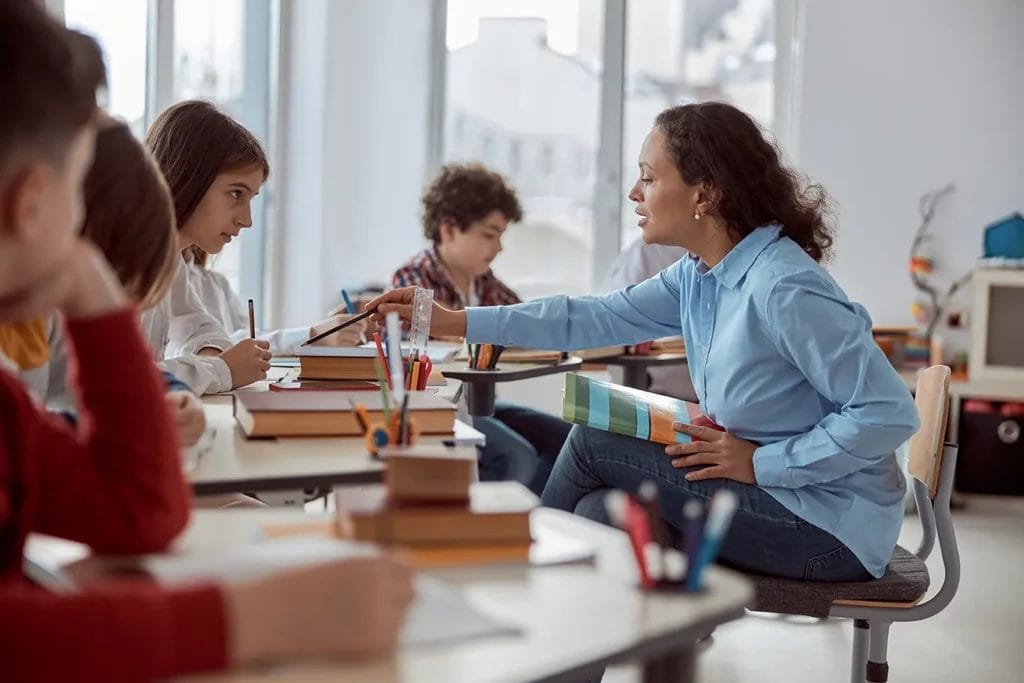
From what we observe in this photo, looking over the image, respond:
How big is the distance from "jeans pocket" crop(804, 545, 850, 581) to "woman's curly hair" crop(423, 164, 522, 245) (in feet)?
7.75

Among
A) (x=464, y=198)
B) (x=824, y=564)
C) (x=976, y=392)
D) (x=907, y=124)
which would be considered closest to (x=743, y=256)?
(x=824, y=564)

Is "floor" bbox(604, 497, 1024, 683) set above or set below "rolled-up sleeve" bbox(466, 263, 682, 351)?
below

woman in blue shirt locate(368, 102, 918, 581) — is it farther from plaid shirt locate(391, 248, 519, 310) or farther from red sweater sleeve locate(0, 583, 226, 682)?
plaid shirt locate(391, 248, 519, 310)

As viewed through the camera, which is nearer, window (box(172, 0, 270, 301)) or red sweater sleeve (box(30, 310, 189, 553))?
red sweater sleeve (box(30, 310, 189, 553))

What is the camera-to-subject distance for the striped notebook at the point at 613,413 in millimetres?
2113

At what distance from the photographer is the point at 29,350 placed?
161 centimetres

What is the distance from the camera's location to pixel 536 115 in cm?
584

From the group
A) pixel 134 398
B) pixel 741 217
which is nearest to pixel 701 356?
pixel 741 217

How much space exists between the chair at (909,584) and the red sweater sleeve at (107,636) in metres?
1.30

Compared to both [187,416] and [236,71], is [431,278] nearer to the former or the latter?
[236,71]

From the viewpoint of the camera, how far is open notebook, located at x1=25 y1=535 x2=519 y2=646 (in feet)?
3.10

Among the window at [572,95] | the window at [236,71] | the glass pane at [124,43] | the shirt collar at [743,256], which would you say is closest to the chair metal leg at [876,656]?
the shirt collar at [743,256]

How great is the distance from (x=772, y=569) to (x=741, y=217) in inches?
26.5

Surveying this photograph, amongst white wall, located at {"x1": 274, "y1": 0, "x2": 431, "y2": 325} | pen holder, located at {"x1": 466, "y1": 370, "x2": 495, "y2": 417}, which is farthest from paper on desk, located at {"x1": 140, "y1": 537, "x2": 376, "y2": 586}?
white wall, located at {"x1": 274, "y1": 0, "x2": 431, "y2": 325}
